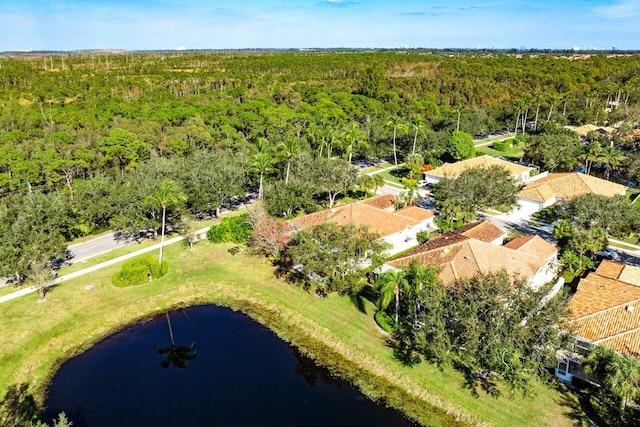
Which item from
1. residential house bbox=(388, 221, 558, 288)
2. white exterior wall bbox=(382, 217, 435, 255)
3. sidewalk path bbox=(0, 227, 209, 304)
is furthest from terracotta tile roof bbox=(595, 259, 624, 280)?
sidewalk path bbox=(0, 227, 209, 304)

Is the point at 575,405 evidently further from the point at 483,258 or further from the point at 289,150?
the point at 289,150

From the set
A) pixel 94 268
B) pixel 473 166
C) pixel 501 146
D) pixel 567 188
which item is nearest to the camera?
pixel 94 268

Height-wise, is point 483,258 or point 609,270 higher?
point 483,258

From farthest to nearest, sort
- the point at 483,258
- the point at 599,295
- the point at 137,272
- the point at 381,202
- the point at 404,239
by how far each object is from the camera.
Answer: the point at 381,202
the point at 404,239
the point at 137,272
the point at 483,258
the point at 599,295

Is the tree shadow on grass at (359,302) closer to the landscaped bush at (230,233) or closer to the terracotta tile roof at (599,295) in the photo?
the terracotta tile roof at (599,295)

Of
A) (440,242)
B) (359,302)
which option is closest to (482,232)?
(440,242)

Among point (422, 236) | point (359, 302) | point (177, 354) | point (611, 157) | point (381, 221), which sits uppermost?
point (611, 157)

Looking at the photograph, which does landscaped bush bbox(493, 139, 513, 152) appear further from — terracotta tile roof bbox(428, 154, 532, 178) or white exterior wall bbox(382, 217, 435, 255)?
white exterior wall bbox(382, 217, 435, 255)
